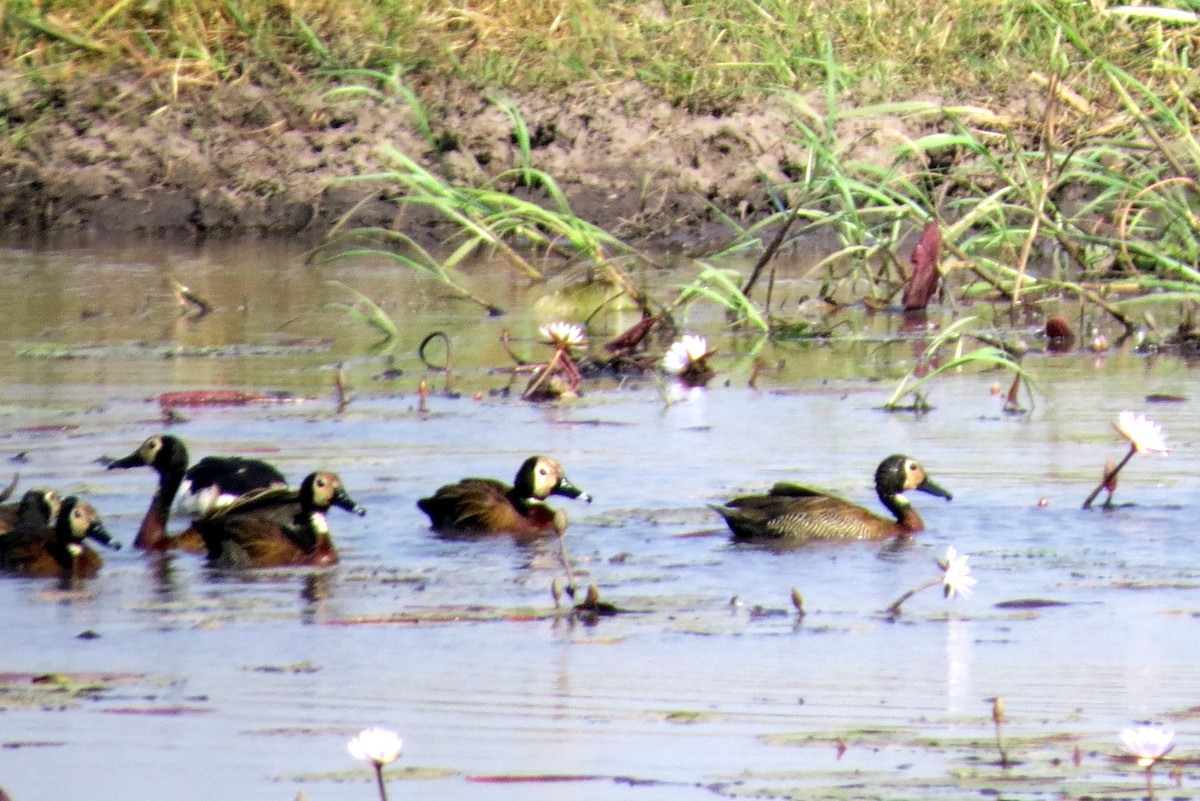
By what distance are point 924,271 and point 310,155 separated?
6.04 metres

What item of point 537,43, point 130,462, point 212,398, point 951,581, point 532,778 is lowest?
point 532,778

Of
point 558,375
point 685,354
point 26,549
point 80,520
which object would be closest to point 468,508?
point 80,520

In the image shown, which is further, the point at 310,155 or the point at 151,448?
the point at 310,155

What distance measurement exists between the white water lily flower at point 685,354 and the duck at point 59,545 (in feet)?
10.9

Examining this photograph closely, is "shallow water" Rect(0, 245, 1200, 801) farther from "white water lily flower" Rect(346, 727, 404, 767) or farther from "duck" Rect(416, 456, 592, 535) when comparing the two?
"white water lily flower" Rect(346, 727, 404, 767)

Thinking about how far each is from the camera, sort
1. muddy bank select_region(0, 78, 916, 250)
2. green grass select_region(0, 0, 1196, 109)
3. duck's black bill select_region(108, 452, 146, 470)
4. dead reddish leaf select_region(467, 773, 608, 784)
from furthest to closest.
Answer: green grass select_region(0, 0, 1196, 109) < muddy bank select_region(0, 78, 916, 250) < duck's black bill select_region(108, 452, 146, 470) < dead reddish leaf select_region(467, 773, 608, 784)

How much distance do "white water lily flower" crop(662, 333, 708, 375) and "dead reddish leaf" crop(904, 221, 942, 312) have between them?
1.07 meters

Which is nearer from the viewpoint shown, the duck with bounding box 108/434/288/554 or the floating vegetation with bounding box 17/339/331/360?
the duck with bounding box 108/434/288/554

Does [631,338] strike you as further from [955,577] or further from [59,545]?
[955,577]

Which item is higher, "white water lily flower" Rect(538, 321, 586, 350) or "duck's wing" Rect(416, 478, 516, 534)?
"white water lily flower" Rect(538, 321, 586, 350)

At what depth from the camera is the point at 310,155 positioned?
15680 millimetres

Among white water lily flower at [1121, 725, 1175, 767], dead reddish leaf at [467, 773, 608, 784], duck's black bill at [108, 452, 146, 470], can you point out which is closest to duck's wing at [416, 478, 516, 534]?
duck's black bill at [108, 452, 146, 470]

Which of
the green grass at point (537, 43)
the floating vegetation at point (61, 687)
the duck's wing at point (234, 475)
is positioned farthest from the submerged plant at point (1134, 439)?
the green grass at point (537, 43)

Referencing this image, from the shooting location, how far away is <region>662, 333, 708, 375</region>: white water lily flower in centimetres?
936
